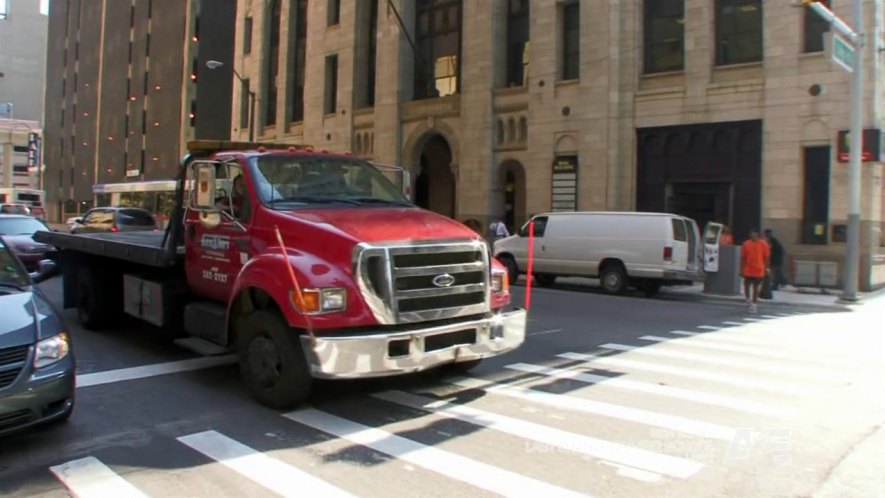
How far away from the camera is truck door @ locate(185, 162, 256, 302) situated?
661 centimetres

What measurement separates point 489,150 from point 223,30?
112 ft

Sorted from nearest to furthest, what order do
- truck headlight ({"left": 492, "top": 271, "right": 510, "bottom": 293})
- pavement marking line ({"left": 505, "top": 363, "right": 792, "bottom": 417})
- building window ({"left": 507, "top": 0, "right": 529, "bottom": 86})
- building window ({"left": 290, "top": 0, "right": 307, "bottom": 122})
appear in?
pavement marking line ({"left": 505, "top": 363, "right": 792, "bottom": 417}) → truck headlight ({"left": 492, "top": 271, "right": 510, "bottom": 293}) → building window ({"left": 507, "top": 0, "right": 529, "bottom": 86}) → building window ({"left": 290, "top": 0, "right": 307, "bottom": 122})

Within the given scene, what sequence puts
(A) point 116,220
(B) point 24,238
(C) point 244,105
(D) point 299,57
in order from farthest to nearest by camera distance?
(C) point 244,105, (D) point 299,57, (A) point 116,220, (B) point 24,238

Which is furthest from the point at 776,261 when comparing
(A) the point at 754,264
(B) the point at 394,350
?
(B) the point at 394,350

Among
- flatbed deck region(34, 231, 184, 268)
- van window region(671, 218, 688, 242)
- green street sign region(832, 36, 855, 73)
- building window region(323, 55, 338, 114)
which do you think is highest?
building window region(323, 55, 338, 114)

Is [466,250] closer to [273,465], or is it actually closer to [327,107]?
[273,465]

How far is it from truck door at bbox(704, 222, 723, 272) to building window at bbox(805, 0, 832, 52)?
22.4 ft

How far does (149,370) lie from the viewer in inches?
297

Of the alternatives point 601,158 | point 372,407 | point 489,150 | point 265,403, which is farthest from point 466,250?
point 489,150

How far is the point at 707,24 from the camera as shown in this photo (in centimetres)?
2120

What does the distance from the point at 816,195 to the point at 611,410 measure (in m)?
16.6

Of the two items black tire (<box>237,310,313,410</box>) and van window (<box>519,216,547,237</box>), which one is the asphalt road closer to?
black tire (<box>237,310,313,410</box>)

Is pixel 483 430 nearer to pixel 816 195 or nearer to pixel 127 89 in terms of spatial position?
pixel 816 195

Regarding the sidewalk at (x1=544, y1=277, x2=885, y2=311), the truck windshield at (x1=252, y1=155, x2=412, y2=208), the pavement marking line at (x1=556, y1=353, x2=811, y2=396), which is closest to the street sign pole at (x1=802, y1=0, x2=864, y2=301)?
the sidewalk at (x1=544, y1=277, x2=885, y2=311)
